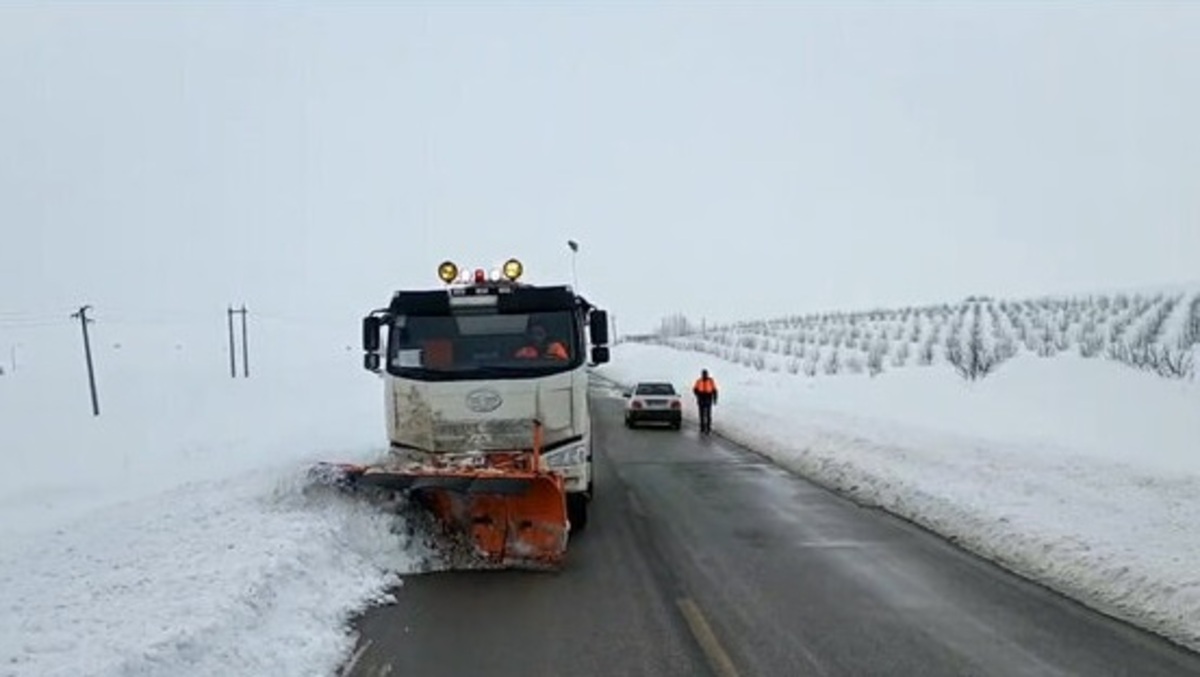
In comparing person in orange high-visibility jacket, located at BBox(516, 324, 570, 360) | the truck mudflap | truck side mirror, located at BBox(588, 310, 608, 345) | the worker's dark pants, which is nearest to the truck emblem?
person in orange high-visibility jacket, located at BBox(516, 324, 570, 360)

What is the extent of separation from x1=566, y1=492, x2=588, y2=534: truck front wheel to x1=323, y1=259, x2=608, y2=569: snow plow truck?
14mm

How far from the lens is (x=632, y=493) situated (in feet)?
52.4

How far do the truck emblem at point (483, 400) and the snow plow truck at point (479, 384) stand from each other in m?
0.01

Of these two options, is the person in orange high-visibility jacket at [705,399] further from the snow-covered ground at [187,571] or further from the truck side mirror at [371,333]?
the truck side mirror at [371,333]

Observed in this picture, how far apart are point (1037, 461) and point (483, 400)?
9100 mm

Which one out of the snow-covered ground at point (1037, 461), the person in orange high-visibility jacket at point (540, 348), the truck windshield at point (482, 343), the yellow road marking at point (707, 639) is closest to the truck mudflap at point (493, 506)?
the truck windshield at point (482, 343)

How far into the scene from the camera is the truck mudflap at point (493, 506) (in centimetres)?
991

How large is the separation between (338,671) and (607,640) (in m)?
1.88

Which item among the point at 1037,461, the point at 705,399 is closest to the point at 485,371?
the point at 1037,461

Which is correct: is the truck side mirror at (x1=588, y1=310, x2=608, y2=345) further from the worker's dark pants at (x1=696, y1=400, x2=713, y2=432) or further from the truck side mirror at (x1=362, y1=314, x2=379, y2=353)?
the worker's dark pants at (x1=696, y1=400, x2=713, y2=432)

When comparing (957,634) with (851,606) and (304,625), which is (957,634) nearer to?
(851,606)

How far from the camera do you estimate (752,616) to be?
8.14m

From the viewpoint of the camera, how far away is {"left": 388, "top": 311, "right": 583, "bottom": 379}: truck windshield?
38.3 feet

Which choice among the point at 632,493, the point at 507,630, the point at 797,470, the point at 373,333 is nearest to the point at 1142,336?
the point at 797,470
